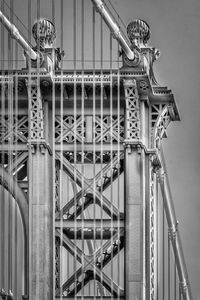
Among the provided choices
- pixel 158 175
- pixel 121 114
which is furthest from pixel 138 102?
pixel 158 175

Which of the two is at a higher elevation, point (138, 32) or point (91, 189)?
point (138, 32)

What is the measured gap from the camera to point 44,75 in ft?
199

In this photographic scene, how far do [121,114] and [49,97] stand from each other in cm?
190

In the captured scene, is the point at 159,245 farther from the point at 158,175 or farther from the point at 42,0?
the point at 42,0

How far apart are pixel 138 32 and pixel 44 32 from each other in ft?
7.86

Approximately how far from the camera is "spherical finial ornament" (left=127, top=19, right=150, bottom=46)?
60.6 m

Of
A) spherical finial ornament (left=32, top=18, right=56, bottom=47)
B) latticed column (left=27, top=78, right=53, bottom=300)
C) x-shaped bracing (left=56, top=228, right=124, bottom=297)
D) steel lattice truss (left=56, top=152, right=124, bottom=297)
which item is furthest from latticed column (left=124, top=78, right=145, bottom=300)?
spherical finial ornament (left=32, top=18, right=56, bottom=47)

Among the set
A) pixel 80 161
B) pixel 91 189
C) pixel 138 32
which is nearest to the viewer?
pixel 138 32

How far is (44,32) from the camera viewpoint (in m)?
60.7

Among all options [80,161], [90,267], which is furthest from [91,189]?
[90,267]

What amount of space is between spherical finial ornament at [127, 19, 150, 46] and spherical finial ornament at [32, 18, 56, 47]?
77.2 inches

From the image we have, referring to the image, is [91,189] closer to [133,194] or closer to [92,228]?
[92,228]

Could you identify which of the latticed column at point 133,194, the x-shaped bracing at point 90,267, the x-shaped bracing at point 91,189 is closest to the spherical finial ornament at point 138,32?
the latticed column at point 133,194

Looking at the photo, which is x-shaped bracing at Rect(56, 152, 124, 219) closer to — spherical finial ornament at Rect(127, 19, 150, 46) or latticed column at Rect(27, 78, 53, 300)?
latticed column at Rect(27, 78, 53, 300)
